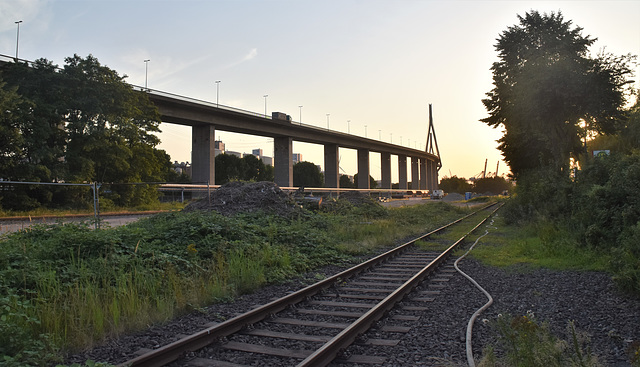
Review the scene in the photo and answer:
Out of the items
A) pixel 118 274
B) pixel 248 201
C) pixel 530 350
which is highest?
pixel 248 201

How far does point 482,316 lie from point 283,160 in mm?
56182

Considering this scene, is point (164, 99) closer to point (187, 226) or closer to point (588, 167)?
point (187, 226)

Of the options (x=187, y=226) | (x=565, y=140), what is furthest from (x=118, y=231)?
(x=565, y=140)

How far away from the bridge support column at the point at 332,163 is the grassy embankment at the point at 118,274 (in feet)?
200

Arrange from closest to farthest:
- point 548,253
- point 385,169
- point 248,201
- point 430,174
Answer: point 548,253 → point 248,201 → point 385,169 → point 430,174

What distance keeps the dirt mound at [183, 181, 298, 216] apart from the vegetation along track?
955 cm

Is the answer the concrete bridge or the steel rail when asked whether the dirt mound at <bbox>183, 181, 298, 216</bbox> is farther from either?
the concrete bridge

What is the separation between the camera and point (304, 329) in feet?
20.6

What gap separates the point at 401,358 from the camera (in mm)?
5168

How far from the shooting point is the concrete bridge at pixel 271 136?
47.6 m

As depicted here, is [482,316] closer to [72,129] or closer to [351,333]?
[351,333]

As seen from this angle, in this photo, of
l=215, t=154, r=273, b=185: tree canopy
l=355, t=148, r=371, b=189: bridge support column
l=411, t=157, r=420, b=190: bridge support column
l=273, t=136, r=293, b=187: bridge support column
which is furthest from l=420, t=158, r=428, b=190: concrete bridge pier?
l=273, t=136, r=293, b=187: bridge support column

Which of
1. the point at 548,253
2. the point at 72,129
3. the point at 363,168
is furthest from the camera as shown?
the point at 363,168

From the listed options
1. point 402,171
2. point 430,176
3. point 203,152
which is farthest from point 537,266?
point 430,176
